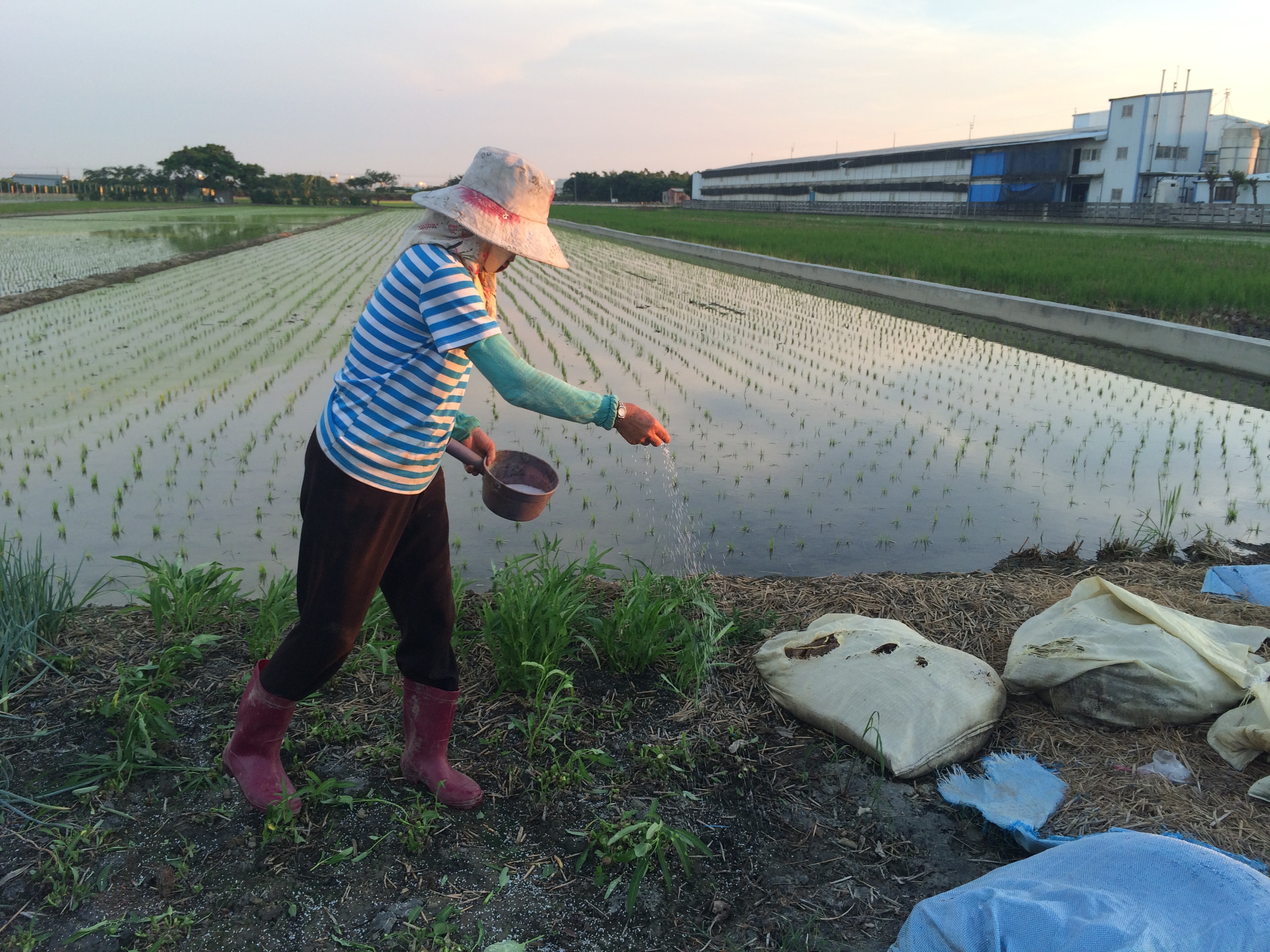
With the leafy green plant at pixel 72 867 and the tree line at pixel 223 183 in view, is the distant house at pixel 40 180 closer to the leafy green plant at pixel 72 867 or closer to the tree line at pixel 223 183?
the tree line at pixel 223 183

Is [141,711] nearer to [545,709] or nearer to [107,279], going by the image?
[545,709]

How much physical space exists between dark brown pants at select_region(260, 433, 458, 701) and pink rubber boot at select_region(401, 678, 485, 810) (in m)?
0.03

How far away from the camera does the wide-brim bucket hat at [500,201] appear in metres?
1.82

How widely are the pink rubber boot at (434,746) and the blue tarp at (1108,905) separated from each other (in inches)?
40.3

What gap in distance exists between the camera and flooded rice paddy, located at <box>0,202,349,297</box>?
626 inches

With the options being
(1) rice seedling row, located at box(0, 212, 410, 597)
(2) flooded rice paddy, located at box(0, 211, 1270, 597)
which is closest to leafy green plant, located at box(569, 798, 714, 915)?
(2) flooded rice paddy, located at box(0, 211, 1270, 597)

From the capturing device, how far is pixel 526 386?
1.80 metres

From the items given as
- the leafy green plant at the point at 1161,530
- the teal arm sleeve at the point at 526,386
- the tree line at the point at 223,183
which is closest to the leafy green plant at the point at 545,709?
the teal arm sleeve at the point at 526,386

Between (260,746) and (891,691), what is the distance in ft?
5.19

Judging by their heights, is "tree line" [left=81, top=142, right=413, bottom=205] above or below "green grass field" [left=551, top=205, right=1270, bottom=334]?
above

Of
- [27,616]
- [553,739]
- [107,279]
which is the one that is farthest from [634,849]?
[107,279]

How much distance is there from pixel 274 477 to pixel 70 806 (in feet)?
9.99

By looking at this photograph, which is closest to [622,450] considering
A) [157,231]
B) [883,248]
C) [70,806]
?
[70,806]

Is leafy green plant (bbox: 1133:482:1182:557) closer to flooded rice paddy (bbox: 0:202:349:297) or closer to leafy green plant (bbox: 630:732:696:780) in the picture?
leafy green plant (bbox: 630:732:696:780)
